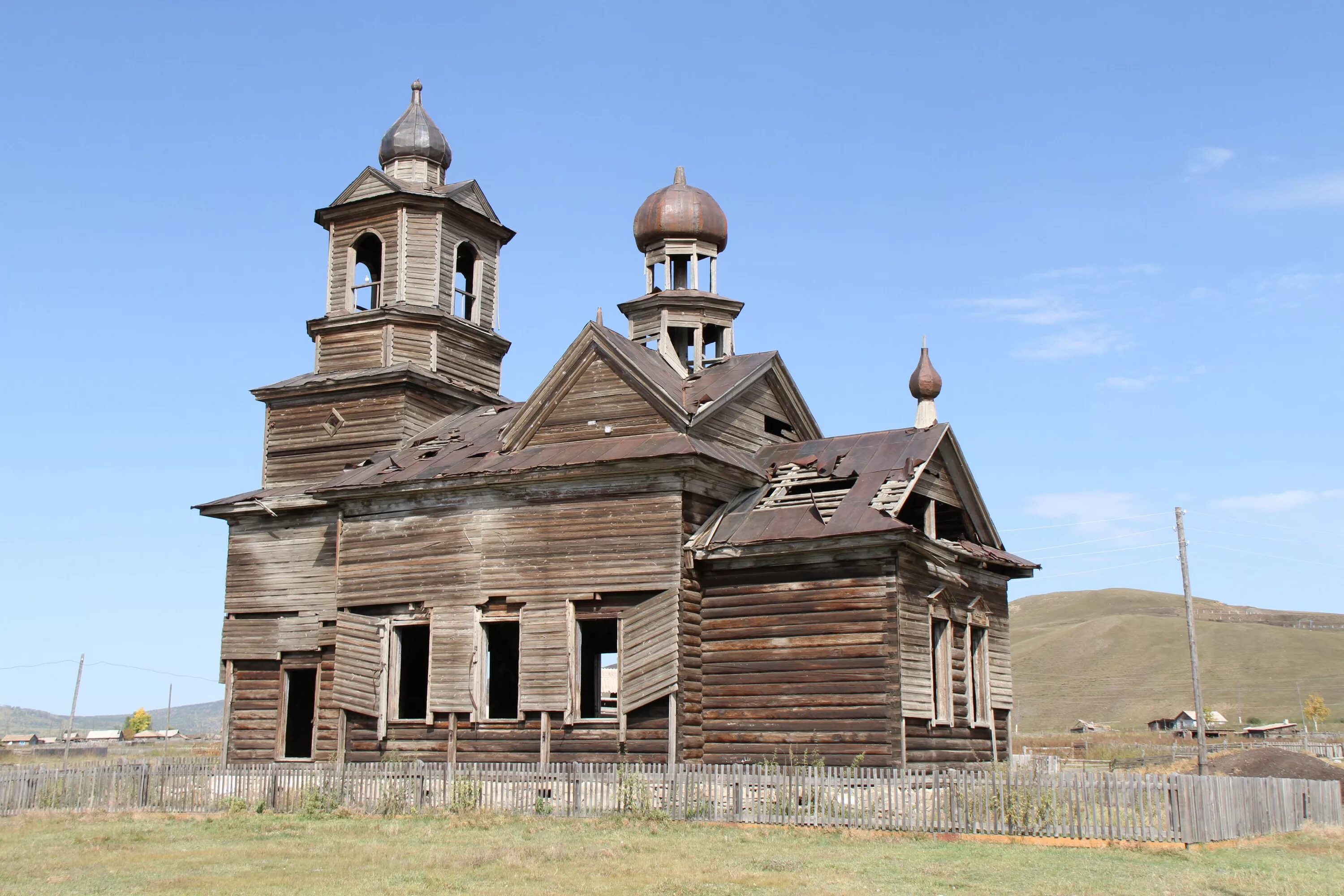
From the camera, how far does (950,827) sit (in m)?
19.6

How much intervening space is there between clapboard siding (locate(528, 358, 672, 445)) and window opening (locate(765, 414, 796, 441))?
3948 mm

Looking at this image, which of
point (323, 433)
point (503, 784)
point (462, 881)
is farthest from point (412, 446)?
point (462, 881)

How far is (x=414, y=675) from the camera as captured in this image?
32438mm

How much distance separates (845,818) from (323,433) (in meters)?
17.0

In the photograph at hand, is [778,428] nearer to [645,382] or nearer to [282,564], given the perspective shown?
[645,382]

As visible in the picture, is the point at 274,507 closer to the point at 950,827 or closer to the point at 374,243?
the point at 374,243

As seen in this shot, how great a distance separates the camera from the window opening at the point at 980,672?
26.8 metres

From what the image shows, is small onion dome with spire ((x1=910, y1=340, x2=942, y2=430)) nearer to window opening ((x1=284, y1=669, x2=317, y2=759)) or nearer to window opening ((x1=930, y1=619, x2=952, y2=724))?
window opening ((x1=930, y1=619, x2=952, y2=724))

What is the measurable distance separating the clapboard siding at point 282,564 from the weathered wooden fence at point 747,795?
4.07 metres

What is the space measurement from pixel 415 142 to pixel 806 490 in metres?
14.9

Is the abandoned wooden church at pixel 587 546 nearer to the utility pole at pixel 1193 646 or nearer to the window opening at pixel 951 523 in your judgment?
the window opening at pixel 951 523

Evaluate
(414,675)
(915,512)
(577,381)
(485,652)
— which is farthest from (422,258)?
(915,512)

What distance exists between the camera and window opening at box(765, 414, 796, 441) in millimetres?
29000

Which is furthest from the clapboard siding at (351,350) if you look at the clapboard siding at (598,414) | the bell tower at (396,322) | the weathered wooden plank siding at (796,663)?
the weathered wooden plank siding at (796,663)
